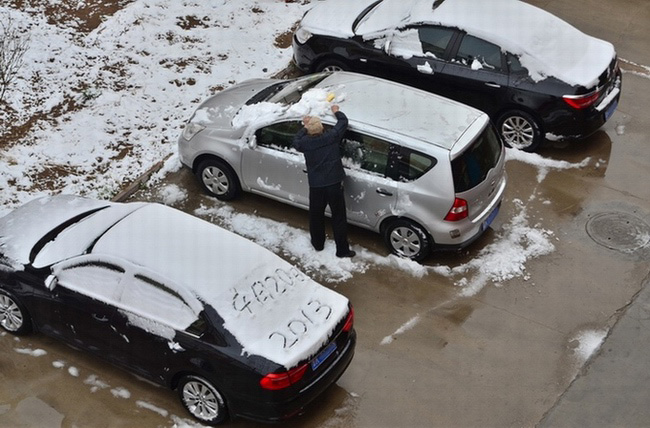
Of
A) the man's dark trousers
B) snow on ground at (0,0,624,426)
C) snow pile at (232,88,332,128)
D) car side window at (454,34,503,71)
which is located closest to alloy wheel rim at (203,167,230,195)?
snow on ground at (0,0,624,426)

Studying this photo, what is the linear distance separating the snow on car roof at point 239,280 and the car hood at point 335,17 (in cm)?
486

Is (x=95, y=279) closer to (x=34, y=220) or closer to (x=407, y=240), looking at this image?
(x=34, y=220)

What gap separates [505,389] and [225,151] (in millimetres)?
4276

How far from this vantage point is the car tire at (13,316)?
26.3ft

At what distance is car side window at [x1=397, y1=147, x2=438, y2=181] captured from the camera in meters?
8.91

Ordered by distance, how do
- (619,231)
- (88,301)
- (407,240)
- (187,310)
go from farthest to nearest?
(619,231) → (407,240) → (88,301) → (187,310)

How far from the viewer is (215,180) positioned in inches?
401

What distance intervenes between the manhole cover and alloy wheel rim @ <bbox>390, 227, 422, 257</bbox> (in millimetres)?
2244

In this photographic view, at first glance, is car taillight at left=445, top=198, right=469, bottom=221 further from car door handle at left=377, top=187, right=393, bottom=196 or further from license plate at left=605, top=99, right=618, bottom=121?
license plate at left=605, top=99, right=618, bottom=121

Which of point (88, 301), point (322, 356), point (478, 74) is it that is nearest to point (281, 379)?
point (322, 356)

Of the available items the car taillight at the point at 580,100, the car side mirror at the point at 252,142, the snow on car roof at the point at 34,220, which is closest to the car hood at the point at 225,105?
the car side mirror at the point at 252,142

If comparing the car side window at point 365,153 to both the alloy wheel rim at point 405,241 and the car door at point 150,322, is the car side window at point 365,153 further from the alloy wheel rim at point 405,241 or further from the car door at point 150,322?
the car door at point 150,322

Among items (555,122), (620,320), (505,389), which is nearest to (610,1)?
(555,122)

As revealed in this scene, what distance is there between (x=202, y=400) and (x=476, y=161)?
3.98m
